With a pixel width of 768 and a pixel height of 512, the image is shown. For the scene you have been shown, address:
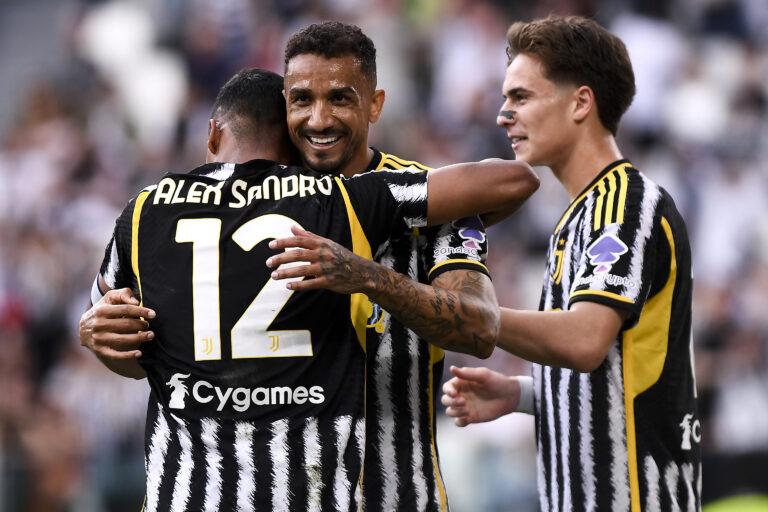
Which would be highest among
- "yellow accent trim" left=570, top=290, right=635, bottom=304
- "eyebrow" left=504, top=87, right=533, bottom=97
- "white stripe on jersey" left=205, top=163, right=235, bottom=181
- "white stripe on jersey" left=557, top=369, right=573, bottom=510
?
"eyebrow" left=504, top=87, right=533, bottom=97

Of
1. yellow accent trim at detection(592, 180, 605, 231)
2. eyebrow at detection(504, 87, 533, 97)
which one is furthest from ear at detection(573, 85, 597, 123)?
yellow accent trim at detection(592, 180, 605, 231)

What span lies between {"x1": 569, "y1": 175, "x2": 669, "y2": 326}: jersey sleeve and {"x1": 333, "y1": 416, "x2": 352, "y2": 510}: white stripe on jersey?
97 cm

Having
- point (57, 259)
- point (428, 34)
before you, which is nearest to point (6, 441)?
point (57, 259)

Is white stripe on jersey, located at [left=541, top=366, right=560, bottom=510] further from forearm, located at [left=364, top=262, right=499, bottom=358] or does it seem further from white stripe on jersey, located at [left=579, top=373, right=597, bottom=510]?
forearm, located at [left=364, top=262, right=499, bottom=358]

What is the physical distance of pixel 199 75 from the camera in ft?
39.0

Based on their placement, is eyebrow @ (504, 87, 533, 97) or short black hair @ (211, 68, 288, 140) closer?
short black hair @ (211, 68, 288, 140)

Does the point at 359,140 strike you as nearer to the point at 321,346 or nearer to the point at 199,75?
the point at 321,346

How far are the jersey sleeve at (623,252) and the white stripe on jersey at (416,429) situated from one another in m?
0.60

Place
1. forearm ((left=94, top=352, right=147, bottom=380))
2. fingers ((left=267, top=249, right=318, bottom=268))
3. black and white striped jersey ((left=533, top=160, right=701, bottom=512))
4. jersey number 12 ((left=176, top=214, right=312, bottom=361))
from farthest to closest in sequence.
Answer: black and white striped jersey ((left=533, top=160, right=701, bottom=512)) → forearm ((left=94, top=352, right=147, bottom=380)) → jersey number 12 ((left=176, top=214, right=312, bottom=361)) → fingers ((left=267, top=249, right=318, bottom=268))

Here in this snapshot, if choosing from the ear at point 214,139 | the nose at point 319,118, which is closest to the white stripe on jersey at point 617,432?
the nose at point 319,118

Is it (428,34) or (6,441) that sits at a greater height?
(428,34)

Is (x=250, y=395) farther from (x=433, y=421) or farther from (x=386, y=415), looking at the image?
(x=433, y=421)

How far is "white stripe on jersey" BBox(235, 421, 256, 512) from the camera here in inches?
125

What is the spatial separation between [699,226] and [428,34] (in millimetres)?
3749
